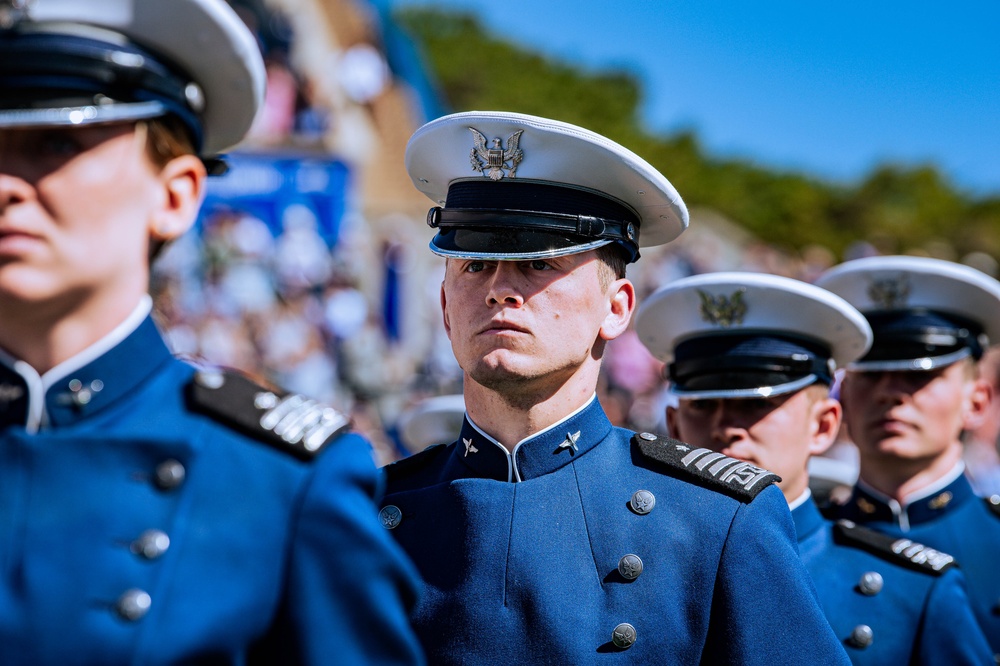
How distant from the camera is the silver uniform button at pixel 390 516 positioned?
306 cm

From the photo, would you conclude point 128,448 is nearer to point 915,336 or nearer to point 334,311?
point 915,336

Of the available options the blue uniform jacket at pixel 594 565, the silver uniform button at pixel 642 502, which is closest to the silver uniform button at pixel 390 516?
the blue uniform jacket at pixel 594 565

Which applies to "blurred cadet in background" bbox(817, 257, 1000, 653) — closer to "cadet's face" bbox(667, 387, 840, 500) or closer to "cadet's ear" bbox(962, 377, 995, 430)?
"cadet's ear" bbox(962, 377, 995, 430)

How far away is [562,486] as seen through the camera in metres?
3.01

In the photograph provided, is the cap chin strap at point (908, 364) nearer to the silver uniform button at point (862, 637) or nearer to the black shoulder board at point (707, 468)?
the silver uniform button at point (862, 637)

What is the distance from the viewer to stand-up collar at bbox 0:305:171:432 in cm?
199

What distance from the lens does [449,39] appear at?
56.7 m

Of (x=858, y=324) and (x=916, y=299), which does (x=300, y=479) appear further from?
(x=916, y=299)

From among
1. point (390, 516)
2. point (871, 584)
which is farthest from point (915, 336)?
point (390, 516)

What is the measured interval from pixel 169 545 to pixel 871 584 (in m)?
2.52

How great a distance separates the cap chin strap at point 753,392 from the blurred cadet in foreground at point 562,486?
2.06 ft

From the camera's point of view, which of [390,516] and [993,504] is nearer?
[390,516]

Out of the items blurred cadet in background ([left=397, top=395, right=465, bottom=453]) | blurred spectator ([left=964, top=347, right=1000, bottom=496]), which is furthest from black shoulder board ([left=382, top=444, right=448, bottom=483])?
blurred spectator ([left=964, top=347, right=1000, bottom=496])

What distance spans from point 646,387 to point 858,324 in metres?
9.94
